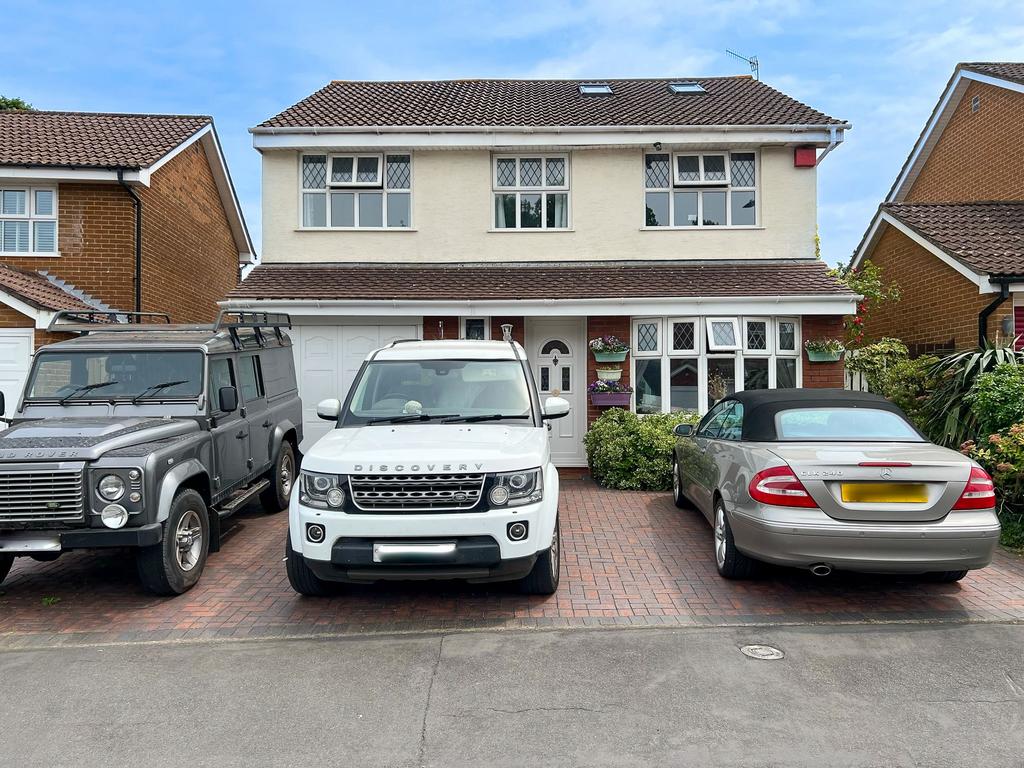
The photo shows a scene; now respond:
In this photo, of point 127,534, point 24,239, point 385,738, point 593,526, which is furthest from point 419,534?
point 24,239

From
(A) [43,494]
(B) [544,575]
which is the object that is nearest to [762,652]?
(B) [544,575]

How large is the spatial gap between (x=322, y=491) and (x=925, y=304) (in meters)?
11.2

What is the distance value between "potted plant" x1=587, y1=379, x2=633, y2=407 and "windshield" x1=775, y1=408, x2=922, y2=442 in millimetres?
4860

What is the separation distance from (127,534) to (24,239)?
34.6ft

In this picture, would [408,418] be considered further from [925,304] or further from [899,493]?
[925,304]

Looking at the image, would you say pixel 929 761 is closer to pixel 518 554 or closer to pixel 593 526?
pixel 518 554

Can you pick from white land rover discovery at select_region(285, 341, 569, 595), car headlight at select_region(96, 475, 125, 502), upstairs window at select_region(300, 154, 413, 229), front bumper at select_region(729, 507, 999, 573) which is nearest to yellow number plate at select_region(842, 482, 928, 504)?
front bumper at select_region(729, 507, 999, 573)

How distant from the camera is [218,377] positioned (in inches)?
265

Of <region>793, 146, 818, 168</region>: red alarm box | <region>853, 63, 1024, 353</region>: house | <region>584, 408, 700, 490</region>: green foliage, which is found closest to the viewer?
<region>584, 408, 700, 490</region>: green foliage

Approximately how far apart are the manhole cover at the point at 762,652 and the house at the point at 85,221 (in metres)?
10.8

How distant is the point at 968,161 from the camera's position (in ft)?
49.0

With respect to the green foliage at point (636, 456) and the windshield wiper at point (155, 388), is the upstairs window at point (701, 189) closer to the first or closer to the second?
the green foliage at point (636, 456)

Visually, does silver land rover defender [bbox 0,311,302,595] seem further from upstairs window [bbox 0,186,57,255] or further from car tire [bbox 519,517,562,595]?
upstairs window [bbox 0,186,57,255]

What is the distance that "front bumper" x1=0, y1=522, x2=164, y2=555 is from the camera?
4.85m
